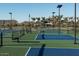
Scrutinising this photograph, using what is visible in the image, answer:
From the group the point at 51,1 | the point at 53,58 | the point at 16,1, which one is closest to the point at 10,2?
the point at 16,1

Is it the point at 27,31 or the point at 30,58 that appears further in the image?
Answer: the point at 27,31

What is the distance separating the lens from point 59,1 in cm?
83

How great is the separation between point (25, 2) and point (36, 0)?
0.13 ft

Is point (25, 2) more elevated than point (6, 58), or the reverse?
point (25, 2)


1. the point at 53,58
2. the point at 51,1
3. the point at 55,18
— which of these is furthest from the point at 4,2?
the point at 55,18

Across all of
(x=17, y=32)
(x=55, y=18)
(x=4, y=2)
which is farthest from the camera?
(x=17, y=32)

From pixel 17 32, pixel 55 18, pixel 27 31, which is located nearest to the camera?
pixel 55 18

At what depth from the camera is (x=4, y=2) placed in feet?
2.66

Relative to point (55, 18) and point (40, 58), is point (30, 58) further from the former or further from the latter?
point (55, 18)

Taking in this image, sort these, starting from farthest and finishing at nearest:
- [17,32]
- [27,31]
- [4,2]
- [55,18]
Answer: [27,31], [17,32], [55,18], [4,2]

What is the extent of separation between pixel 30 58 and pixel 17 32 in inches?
497

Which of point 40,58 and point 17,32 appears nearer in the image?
point 40,58

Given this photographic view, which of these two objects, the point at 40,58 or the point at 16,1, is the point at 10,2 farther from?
the point at 40,58

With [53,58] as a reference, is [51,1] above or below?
above
